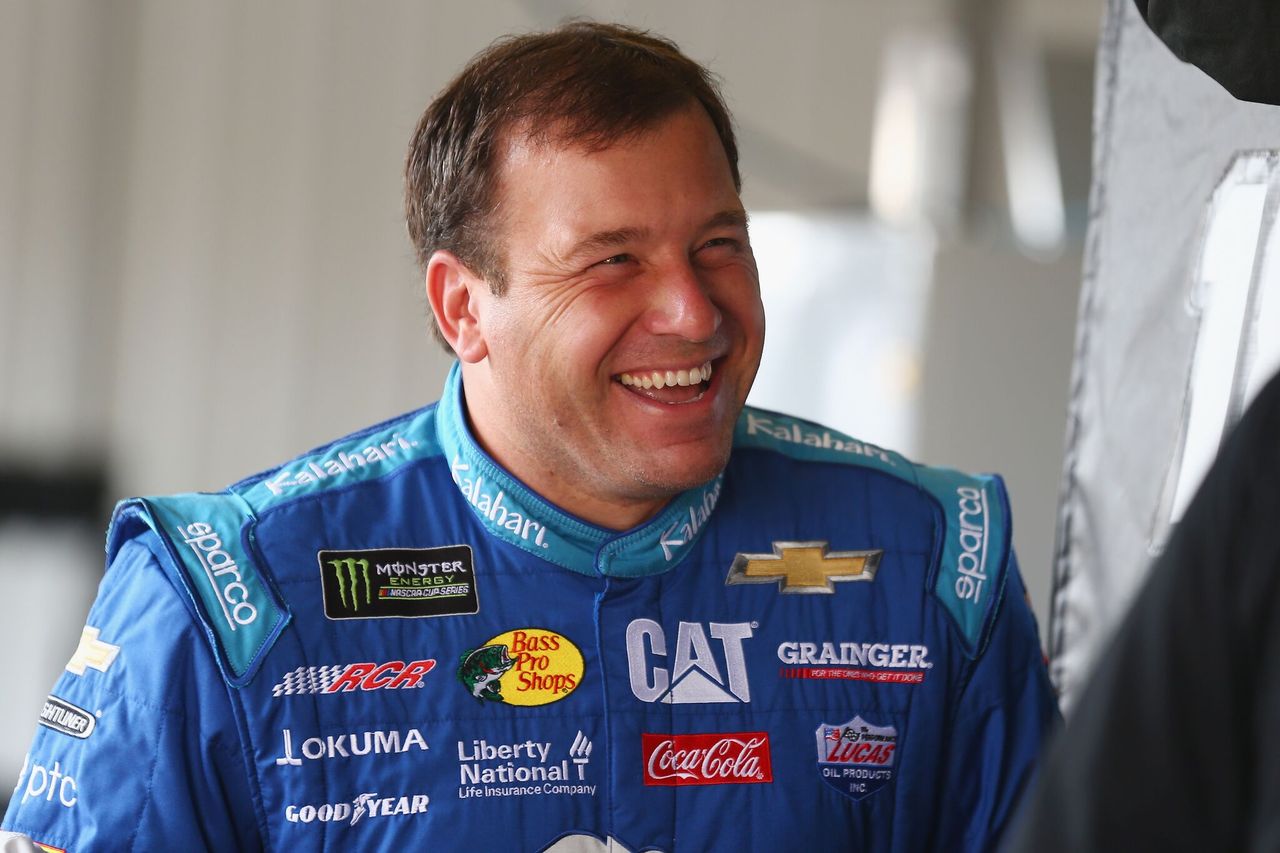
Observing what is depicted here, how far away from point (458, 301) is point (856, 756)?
0.74 m

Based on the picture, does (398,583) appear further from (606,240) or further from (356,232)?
(356,232)

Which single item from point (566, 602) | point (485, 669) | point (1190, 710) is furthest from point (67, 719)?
point (1190, 710)

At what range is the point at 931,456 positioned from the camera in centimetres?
409

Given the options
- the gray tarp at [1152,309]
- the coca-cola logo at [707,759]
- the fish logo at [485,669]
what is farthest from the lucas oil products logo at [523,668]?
the gray tarp at [1152,309]

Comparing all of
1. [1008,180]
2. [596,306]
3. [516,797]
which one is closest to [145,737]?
[516,797]

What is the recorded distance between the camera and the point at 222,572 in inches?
63.9

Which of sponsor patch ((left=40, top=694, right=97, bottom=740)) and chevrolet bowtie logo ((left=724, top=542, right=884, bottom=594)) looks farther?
chevrolet bowtie logo ((left=724, top=542, right=884, bottom=594))

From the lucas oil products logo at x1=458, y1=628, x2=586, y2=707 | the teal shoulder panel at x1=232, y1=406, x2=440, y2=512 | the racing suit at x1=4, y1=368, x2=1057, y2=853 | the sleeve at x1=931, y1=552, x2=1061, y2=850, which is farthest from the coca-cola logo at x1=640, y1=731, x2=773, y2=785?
the teal shoulder panel at x1=232, y1=406, x2=440, y2=512

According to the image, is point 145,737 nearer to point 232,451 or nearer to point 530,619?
point 530,619

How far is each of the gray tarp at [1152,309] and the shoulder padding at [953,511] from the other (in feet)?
0.47

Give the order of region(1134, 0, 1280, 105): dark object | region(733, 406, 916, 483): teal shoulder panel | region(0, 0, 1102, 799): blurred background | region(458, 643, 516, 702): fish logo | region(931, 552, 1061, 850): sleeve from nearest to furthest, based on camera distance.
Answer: region(1134, 0, 1280, 105): dark object
region(458, 643, 516, 702): fish logo
region(931, 552, 1061, 850): sleeve
region(733, 406, 916, 483): teal shoulder panel
region(0, 0, 1102, 799): blurred background

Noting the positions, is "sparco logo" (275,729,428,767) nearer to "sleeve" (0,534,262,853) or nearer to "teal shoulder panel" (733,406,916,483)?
"sleeve" (0,534,262,853)

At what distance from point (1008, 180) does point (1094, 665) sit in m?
3.87

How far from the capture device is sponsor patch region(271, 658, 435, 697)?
159cm
